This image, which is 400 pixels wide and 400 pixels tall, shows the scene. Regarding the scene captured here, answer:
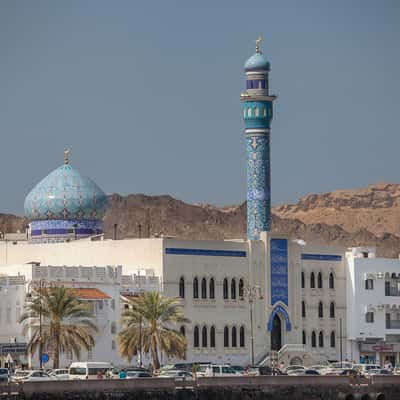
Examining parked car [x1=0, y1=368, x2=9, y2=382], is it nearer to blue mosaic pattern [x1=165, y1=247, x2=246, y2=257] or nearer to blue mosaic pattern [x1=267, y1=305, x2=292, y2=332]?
blue mosaic pattern [x1=165, y1=247, x2=246, y2=257]

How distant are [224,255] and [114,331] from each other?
9.93 m

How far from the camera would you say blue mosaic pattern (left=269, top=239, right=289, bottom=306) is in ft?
320

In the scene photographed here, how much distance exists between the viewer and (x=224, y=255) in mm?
94250

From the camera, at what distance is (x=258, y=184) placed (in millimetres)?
98938

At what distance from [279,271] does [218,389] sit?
25099 millimetres

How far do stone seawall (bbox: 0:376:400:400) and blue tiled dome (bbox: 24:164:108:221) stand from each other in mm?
25640

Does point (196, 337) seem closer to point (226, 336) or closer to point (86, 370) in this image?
point (226, 336)

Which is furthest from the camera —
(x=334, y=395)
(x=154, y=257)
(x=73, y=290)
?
(x=154, y=257)

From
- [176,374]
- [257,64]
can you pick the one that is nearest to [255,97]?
[257,64]

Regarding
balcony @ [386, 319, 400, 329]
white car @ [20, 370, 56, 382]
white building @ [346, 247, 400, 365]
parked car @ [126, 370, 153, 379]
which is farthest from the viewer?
balcony @ [386, 319, 400, 329]

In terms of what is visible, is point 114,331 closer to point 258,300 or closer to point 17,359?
point 17,359

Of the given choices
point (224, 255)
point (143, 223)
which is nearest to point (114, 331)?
point (224, 255)

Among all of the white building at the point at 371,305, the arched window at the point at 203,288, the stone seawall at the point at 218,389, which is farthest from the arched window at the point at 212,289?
the stone seawall at the point at 218,389

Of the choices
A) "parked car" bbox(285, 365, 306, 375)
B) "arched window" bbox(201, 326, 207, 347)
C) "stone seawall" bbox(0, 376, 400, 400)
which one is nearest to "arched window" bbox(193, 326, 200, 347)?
"arched window" bbox(201, 326, 207, 347)
